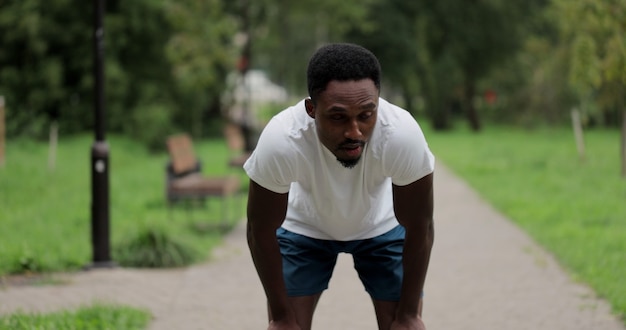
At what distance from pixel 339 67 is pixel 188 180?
303 inches

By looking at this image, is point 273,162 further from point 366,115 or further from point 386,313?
point 386,313

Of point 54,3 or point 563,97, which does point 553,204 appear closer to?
point 54,3

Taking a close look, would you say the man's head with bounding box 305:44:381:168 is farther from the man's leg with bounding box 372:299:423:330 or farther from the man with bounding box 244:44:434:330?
the man's leg with bounding box 372:299:423:330

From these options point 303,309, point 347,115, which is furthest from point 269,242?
point 347,115

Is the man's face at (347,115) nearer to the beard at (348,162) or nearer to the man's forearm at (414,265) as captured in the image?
the beard at (348,162)

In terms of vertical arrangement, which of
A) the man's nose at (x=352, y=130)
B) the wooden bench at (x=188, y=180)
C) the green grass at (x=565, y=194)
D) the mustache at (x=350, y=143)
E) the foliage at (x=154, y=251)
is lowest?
the green grass at (x=565, y=194)

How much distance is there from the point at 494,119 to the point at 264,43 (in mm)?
14274

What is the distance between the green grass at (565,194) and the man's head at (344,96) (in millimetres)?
3618

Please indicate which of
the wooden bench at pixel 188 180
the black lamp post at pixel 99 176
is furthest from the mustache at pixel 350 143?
the wooden bench at pixel 188 180

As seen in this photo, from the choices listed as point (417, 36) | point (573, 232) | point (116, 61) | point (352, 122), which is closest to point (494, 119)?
point (417, 36)

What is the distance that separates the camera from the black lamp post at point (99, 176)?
25.8ft

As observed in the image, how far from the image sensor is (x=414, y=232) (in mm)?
3660

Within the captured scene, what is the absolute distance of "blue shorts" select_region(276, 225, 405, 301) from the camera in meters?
4.06

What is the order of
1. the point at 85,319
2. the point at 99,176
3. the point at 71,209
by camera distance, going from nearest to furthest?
the point at 85,319
the point at 99,176
the point at 71,209
